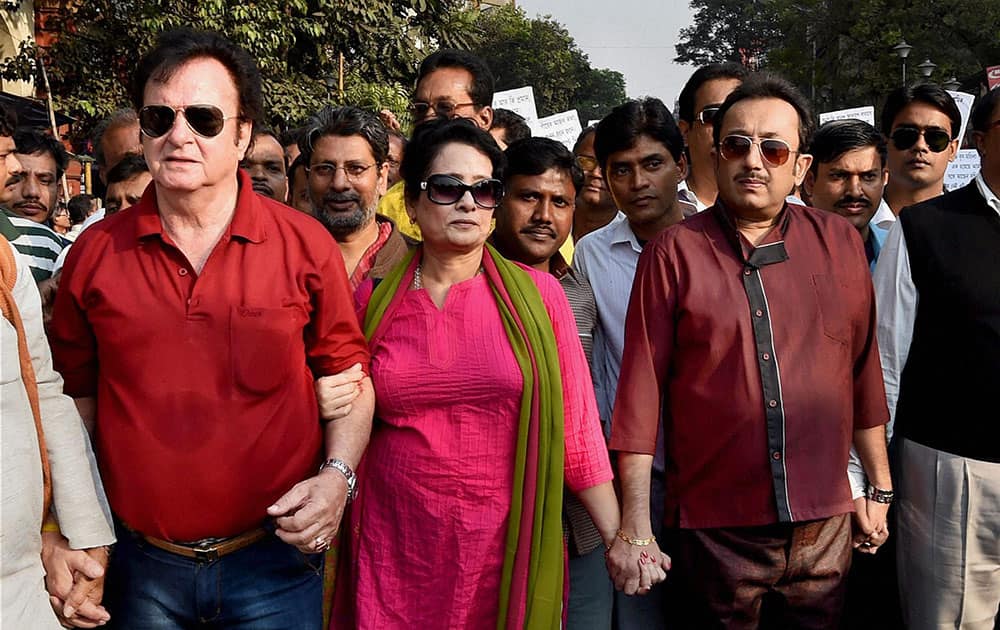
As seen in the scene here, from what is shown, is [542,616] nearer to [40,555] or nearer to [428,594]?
[428,594]

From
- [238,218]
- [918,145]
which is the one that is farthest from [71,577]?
[918,145]

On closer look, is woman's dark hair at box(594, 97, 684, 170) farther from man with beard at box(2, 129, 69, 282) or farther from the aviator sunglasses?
man with beard at box(2, 129, 69, 282)

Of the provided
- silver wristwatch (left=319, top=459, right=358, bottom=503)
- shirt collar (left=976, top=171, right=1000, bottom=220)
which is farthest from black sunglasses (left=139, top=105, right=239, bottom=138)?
shirt collar (left=976, top=171, right=1000, bottom=220)

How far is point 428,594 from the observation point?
2.65 m

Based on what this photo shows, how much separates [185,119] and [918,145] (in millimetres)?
3541

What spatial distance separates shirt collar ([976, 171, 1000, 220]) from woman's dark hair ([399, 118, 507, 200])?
5.55 ft

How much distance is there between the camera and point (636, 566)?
2.54m

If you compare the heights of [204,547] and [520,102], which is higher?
[520,102]

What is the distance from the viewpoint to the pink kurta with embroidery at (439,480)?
8.63 feet

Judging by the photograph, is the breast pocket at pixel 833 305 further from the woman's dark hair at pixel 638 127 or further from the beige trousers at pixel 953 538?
the woman's dark hair at pixel 638 127

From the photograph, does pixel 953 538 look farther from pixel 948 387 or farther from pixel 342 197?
pixel 342 197

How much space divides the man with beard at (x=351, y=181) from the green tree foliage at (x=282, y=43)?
835cm

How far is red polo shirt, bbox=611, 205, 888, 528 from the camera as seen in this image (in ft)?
8.75

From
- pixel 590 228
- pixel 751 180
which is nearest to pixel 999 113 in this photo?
pixel 751 180
